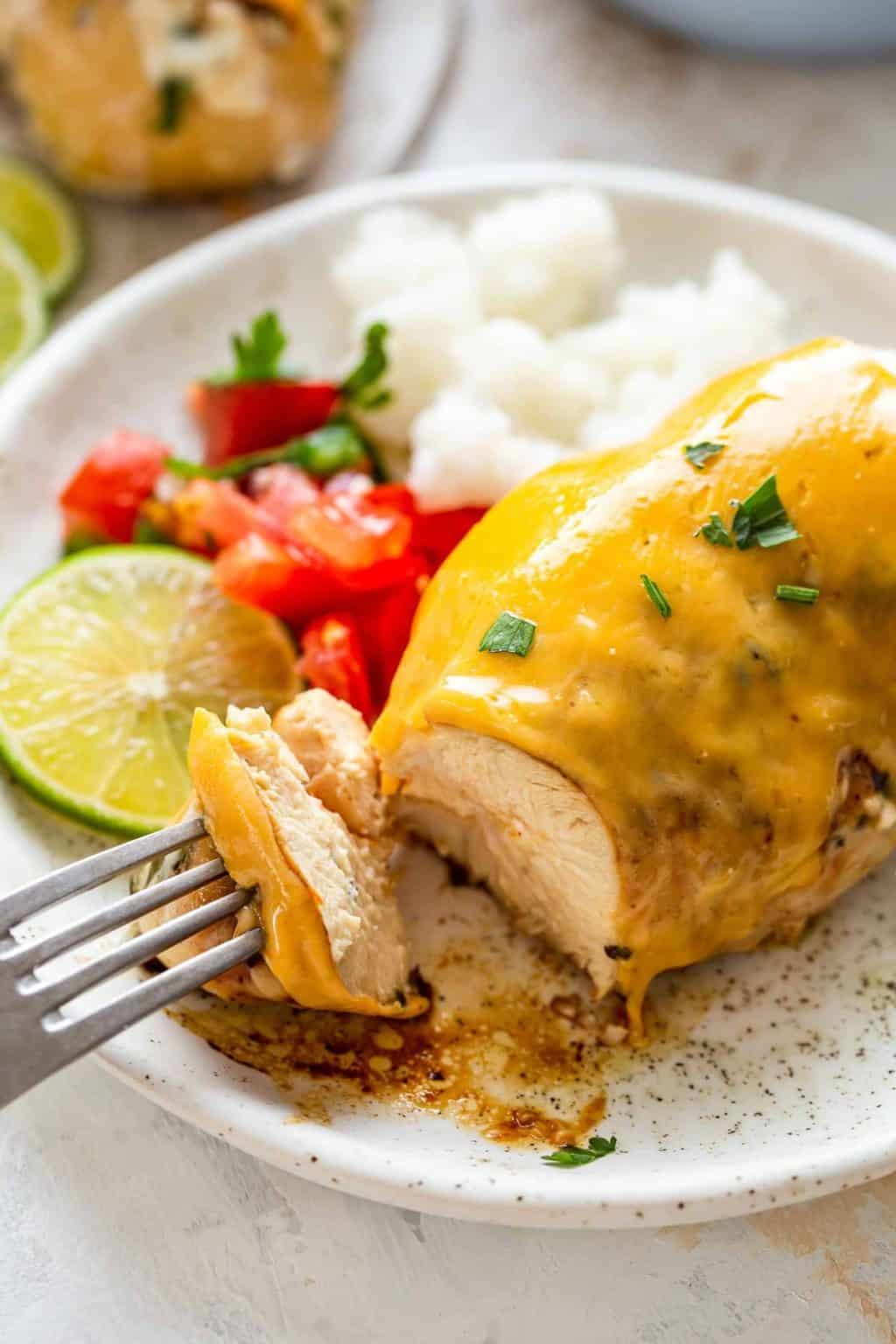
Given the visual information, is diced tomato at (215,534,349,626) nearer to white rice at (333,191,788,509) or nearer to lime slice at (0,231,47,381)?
Answer: white rice at (333,191,788,509)

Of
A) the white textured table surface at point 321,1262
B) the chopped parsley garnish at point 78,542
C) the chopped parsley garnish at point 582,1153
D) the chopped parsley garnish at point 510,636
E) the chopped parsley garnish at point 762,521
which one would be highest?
the chopped parsley garnish at point 762,521

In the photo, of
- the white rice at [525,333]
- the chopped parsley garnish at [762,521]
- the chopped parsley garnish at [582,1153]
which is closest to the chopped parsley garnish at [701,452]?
the chopped parsley garnish at [762,521]

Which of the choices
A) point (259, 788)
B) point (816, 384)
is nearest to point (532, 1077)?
point (259, 788)

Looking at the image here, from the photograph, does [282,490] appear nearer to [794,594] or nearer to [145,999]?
[794,594]

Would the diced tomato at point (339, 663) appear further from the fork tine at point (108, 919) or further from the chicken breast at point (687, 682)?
the fork tine at point (108, 919)

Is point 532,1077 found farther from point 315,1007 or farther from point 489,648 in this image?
point 489,648

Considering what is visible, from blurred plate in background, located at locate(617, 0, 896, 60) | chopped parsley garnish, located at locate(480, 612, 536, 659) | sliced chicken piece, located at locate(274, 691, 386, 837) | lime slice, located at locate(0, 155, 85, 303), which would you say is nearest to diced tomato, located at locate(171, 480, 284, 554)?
sliced chicken piece, located at locate(274, 691, 386, 837)
